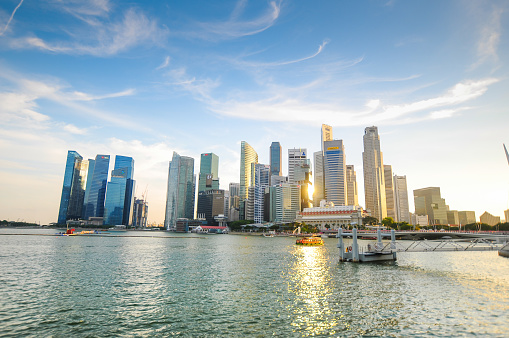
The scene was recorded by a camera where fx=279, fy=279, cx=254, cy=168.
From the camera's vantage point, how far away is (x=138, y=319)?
3116cm

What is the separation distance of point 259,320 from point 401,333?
14462 mm

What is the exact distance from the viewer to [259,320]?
102ft

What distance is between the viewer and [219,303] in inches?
1491

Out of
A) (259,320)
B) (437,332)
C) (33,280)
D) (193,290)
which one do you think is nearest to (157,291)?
(193,290)

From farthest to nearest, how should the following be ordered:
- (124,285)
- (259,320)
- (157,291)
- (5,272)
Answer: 1. (5,272)
2. (124,285)
3. (157,291)
4. (259,320)

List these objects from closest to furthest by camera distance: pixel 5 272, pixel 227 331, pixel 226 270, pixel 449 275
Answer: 1. pixel 227 331
2. pixel 5 272
3. pixel 449 275
4. pixel 226 270

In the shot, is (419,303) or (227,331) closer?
(227,331)

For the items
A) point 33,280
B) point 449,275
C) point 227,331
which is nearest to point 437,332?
point 227,331

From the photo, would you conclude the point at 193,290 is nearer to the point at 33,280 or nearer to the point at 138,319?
the point at 138,319

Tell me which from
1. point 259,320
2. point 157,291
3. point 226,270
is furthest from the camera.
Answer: point 226,270

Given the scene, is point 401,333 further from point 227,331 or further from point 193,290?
point 193,290

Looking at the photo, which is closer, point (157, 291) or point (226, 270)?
point (157, 291)

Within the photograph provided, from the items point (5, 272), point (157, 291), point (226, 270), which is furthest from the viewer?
point (226, 270)

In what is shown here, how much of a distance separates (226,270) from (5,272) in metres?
45.9
